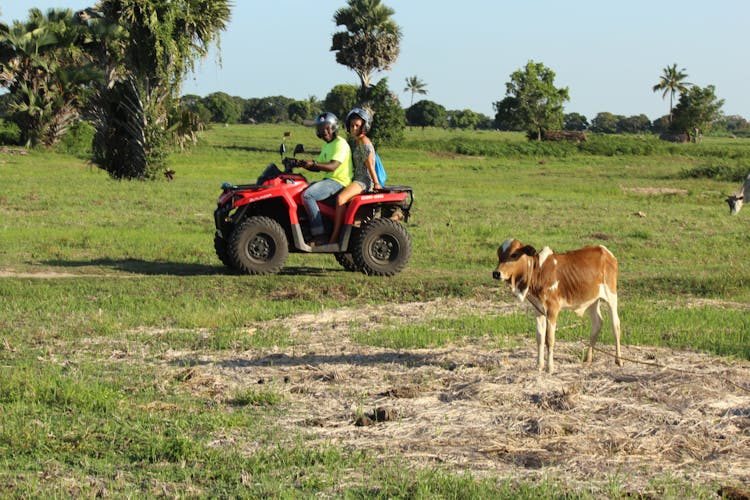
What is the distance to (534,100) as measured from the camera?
3206 inches

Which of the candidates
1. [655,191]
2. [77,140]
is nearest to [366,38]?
[77,140]

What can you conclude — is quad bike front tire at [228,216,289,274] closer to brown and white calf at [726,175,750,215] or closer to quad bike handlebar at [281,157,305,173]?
quad bike handlebar at [281,157,305,173]

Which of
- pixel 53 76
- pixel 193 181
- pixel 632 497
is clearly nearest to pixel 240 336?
pixel 632 497

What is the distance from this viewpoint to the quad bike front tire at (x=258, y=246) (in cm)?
1381

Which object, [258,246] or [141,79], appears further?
[141,79]

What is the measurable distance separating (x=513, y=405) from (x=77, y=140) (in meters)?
44.5

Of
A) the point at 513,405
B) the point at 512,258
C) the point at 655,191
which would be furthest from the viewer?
the point at 655,191

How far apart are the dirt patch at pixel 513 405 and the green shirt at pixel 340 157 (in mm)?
4219

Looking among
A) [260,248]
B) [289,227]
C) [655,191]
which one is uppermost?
[655,191]

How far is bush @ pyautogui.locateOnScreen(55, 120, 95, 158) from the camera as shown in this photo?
4722 cm

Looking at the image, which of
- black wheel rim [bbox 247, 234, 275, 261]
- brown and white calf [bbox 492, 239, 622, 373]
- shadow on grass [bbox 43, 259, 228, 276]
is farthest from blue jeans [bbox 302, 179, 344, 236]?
brown and white calf [bbox 492, 239, 622, 373]

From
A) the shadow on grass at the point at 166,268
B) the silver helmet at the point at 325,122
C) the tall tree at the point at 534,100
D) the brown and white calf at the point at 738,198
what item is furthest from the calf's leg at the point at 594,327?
the tall tree at the point at 534,100

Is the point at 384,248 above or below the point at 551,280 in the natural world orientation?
below

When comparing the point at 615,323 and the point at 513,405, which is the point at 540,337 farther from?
the point at 513,405
